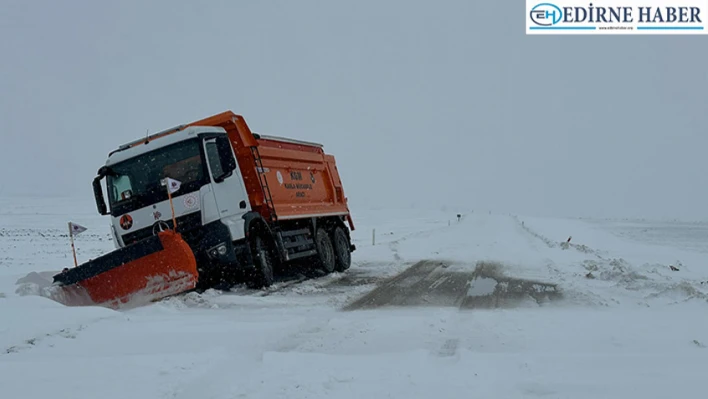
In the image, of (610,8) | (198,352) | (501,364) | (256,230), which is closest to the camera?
(501,364)

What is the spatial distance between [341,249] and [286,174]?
2.78 metres

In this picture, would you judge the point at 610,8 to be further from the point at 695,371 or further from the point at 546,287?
the point at 695,371

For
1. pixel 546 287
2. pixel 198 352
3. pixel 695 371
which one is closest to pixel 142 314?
pixel 198 352

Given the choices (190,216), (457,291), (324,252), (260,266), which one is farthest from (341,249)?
(190,216)

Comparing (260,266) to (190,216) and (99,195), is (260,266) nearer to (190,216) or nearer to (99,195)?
(190,216)

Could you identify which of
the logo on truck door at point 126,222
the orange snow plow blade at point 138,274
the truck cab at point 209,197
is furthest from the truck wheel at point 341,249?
the orange snow plow blade at point 138,274

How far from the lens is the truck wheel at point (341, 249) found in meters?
14.0

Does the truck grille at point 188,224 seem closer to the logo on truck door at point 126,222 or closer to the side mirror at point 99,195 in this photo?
the logo on truck door at point 126,222

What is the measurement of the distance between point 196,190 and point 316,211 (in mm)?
4340

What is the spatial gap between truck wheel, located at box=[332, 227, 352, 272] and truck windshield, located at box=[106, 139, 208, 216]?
5.21m

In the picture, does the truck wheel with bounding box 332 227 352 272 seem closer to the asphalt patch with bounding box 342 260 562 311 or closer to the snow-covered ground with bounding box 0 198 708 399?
the asphalt patch with bounding box 342 260 562 311

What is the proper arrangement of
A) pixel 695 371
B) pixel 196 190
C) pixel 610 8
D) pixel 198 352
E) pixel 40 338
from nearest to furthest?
1. pixel 695 371
2. pixel 198 352
3. pixel 40 338
4. pixel 196 190
5. pixel 610 8

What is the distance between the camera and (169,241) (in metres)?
8.15

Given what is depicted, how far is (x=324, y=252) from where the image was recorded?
13133 mm
